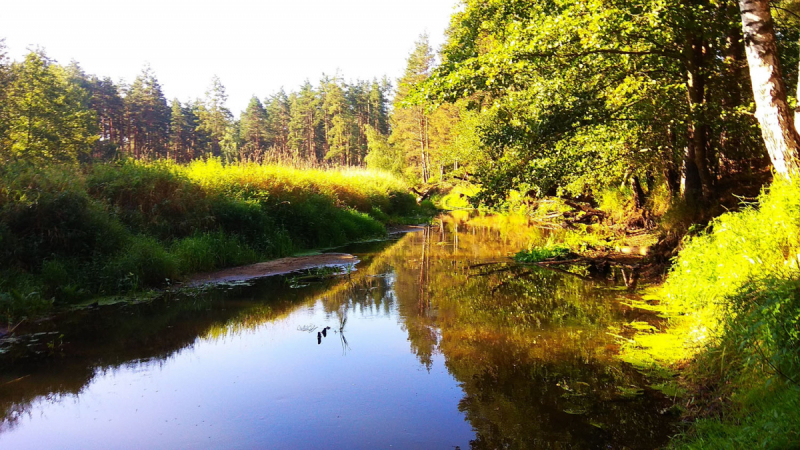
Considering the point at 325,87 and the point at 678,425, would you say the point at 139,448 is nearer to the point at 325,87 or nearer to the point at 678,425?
the point at 678,425

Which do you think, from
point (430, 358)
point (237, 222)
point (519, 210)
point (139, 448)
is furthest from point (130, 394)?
point (519, 210)

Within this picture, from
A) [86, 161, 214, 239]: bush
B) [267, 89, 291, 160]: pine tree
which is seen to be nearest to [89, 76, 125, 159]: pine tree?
[267, 89, 291, 160]: pine tree

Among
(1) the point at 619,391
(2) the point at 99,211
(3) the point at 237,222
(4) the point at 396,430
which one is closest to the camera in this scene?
(4) the point at 396,430

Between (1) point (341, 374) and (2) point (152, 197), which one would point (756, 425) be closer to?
(1) point (341, 374)

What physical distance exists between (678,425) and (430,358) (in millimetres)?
2795

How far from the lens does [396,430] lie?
13.7 ft

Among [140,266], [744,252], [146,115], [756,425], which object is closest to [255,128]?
[146,115]

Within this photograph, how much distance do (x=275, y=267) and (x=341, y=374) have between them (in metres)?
7.22

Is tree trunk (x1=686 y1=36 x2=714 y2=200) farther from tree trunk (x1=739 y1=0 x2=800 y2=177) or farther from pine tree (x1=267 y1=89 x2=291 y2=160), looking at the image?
pine tree (x1=267 y1=89 x2=291 y2=160)

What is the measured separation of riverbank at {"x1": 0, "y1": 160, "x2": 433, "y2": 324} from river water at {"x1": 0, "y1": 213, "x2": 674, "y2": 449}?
970 millimetres

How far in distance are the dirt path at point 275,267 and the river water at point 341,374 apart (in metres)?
1.28

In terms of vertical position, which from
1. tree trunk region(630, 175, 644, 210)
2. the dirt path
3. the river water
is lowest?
the river water

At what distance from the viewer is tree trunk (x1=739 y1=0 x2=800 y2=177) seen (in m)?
5.33

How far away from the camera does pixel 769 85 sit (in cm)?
546
